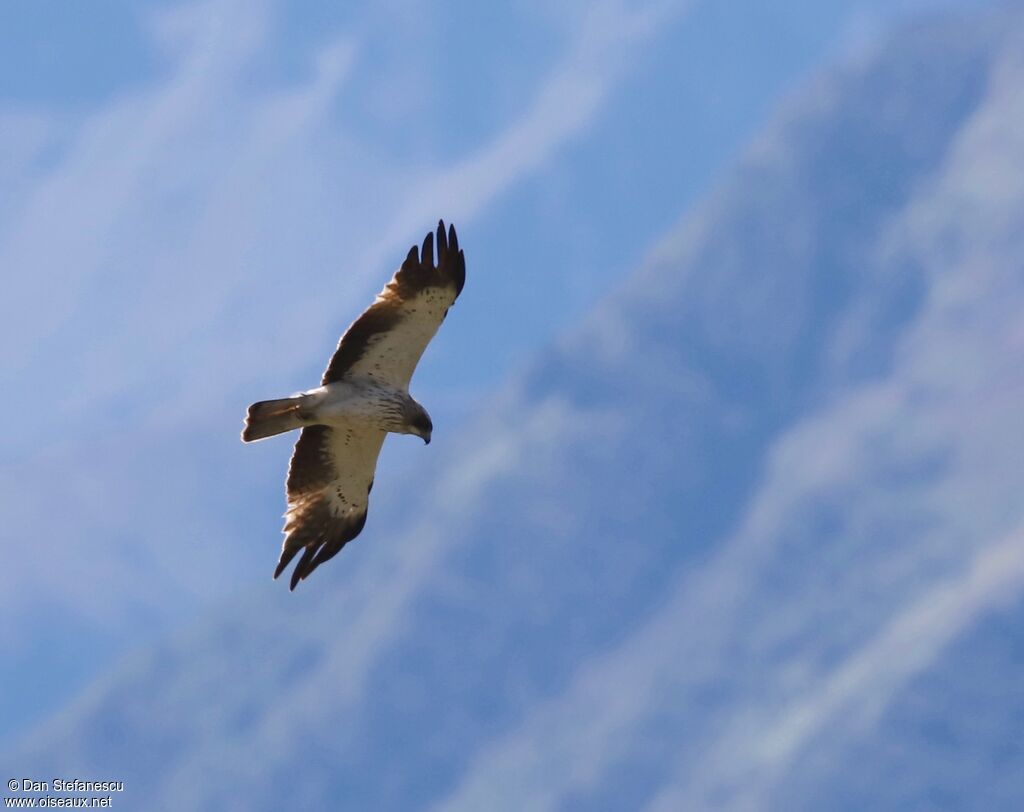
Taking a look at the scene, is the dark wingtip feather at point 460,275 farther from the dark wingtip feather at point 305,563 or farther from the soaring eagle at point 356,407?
the dark wingtip feather at point 305,563

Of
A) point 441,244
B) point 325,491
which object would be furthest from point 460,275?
point 325,491

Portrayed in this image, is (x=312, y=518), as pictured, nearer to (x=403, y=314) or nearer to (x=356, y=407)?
(x=356, y=407)

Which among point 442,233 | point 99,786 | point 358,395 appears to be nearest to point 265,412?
point 358,395

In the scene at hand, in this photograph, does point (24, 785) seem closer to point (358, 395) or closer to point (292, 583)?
point (292, 583)

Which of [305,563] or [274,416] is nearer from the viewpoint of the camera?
[274,416]

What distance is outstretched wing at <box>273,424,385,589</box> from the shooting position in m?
21.7

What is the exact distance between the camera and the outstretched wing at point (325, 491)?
21.7 m

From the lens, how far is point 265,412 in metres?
20.7

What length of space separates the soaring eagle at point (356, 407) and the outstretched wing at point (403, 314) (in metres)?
0.01

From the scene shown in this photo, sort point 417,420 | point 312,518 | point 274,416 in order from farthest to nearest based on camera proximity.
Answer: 1. point 312,518
2. point 417,420
3. point 274,416

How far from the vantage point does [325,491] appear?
72.1 ft

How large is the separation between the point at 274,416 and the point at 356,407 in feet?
2.72

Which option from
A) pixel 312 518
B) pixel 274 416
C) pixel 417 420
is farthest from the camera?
pixel 312 518

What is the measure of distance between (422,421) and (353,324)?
1243 mm
